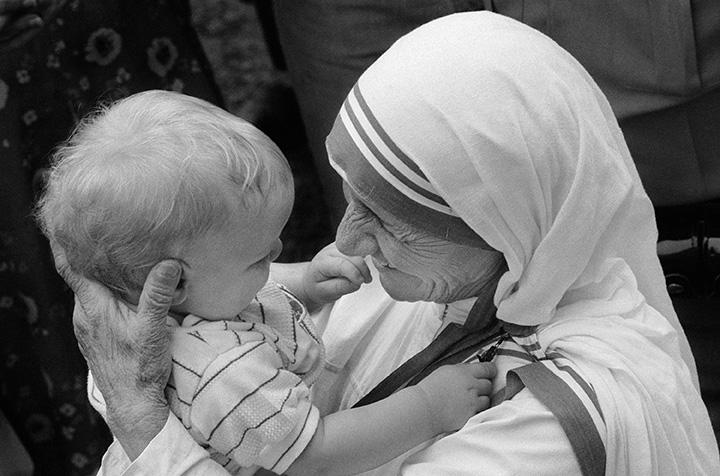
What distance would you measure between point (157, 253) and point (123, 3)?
68.1 inches

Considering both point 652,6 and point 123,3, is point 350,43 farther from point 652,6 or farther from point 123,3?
point 652,6

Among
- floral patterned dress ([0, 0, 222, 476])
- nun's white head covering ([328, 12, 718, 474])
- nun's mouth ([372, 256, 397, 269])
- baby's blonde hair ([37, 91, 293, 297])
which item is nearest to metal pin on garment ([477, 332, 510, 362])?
nun's white head covering ([328, 12, 718, 474])

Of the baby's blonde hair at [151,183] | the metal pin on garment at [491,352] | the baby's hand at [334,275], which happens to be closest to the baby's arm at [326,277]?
the baby's hand at [334,275]

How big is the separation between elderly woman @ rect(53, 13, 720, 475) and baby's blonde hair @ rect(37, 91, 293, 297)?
0.26 feet

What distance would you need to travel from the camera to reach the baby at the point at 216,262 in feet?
5.82

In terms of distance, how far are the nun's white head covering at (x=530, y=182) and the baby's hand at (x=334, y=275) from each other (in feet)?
1.16

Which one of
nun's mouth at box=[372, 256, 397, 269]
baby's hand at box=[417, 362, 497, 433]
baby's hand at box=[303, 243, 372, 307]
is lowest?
baby's hand at box=[417, 362, 497, 433]

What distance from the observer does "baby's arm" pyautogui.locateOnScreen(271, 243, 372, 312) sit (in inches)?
91.3

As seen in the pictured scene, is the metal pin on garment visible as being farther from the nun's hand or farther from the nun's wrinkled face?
the nun's hand

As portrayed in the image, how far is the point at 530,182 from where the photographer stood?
1.87 m

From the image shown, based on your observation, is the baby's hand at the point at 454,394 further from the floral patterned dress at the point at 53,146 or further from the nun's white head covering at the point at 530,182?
the floral patterned dress at the point at 53,146

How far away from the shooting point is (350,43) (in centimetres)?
336

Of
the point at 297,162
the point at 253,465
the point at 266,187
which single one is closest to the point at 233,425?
the point at 253,465

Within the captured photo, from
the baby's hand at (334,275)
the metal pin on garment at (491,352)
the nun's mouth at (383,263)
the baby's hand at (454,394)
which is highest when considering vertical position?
the nun's mouth at (383,263)
